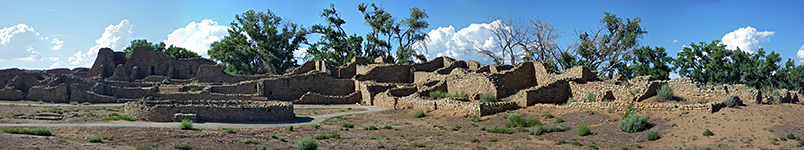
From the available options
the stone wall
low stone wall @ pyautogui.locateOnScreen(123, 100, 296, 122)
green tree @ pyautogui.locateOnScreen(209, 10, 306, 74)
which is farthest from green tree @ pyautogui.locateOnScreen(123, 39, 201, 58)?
low stone wall @ pyautogui.locateOnScreen(123, 100, 296, 122)

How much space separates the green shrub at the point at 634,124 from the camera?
16.6m

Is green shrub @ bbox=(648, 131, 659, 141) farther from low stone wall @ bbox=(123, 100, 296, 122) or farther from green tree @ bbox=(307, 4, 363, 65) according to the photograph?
green tree @ bbox=(307, 4, 363, 65)

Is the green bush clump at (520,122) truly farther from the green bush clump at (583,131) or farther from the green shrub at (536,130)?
the green bush clump at (583,131)

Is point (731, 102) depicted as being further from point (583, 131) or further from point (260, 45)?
point (260, 45)

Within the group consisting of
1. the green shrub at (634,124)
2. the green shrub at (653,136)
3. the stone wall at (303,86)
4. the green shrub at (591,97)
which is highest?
the stone wall at (303,86)

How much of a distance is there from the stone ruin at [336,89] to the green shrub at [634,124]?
5.88 feet

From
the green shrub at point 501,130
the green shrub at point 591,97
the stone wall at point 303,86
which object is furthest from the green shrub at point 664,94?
the stone wall at point 303,86

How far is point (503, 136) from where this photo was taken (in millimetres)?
17547

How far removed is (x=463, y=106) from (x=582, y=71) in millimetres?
7568

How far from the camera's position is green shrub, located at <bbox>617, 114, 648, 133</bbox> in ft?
54.4

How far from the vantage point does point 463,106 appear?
23.2m

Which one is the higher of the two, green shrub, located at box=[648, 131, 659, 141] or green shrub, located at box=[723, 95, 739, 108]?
green shrub, located at box=[723, 95, 739, 108]

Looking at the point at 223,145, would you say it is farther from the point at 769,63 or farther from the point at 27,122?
the point at 769,63

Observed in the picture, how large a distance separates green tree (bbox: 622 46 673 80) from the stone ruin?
47.5 ft
